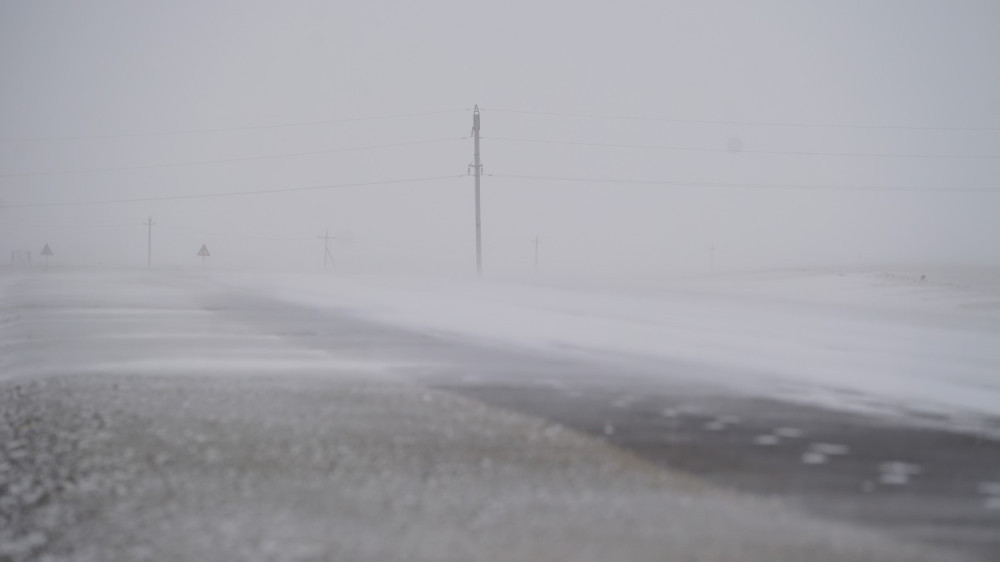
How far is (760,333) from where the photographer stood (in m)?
9.16

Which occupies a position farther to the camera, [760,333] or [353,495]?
[760,333]

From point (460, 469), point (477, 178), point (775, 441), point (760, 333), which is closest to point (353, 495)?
point (460, 469)

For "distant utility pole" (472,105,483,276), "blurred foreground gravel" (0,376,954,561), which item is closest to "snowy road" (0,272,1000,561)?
"blurred foreground gravel" (0,376,954,561)

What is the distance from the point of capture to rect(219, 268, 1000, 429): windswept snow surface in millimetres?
5691

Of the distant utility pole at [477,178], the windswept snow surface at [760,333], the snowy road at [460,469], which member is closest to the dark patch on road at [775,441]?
the snowy road at [460,469]

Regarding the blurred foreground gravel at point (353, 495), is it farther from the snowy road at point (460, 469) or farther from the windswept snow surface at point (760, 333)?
the windswept snow surface at point (760, 333)

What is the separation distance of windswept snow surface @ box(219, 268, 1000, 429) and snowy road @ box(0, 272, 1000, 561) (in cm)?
56

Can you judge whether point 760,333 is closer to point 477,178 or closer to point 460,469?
point 460,469

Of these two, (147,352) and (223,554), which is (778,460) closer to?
→ (223,554)

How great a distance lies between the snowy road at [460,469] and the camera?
2.50 metres

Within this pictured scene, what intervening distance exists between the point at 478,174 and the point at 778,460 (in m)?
39.0

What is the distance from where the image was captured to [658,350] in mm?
7586

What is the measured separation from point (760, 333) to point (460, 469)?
6.52 meters

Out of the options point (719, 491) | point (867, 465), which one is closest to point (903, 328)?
point (867, 465)
